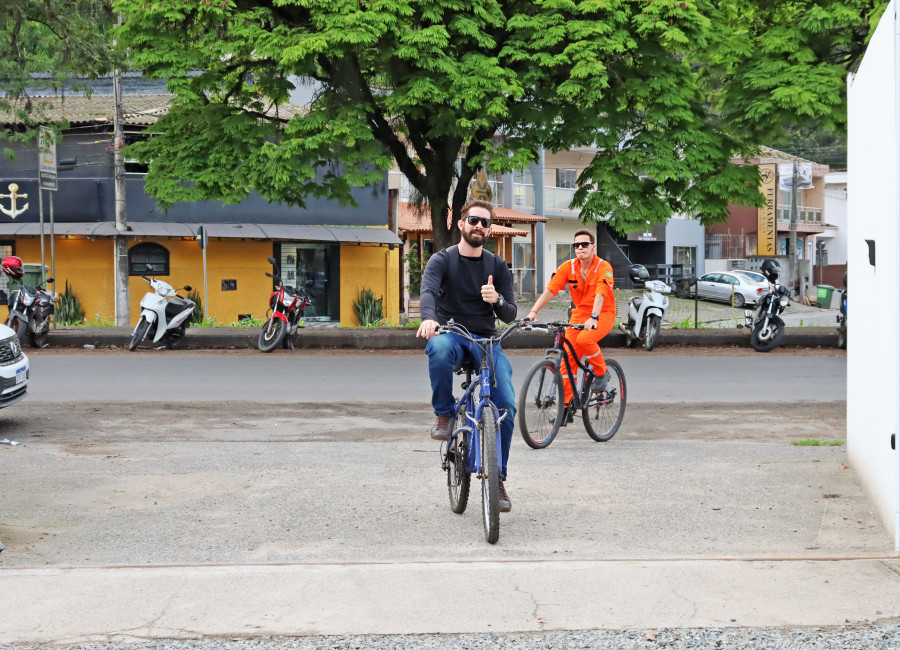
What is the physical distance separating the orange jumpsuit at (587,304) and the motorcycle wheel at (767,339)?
32.5ft

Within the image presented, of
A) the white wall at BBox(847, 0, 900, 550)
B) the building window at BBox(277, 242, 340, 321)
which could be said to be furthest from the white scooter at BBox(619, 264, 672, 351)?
the building window at BBox(277, 242, 340, 321)

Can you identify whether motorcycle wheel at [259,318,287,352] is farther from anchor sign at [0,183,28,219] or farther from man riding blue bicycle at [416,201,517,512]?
anchor sign at [0,183,28,219]

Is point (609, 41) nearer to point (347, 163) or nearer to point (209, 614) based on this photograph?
point (347, 163)

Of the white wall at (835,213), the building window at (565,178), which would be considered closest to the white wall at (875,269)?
the building window at (565,178)

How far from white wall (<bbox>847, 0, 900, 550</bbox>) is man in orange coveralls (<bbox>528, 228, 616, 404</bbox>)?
7.89ft

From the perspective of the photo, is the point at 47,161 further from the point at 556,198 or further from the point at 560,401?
the point at 556,198

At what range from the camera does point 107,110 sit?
108ft

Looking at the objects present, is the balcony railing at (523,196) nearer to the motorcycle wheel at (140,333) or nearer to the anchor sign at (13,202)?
the anchor sign at (13,202)

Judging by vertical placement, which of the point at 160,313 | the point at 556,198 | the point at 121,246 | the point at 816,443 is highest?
the point at 556,198

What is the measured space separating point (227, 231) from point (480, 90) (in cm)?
1592

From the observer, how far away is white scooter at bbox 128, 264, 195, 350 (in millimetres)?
18109

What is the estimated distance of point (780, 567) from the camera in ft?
16.0

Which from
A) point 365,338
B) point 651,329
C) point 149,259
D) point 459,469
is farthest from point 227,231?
point 459,469

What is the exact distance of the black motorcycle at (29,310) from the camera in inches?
709
